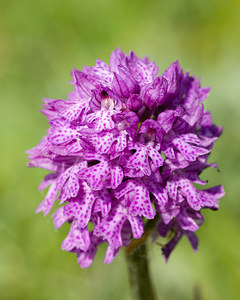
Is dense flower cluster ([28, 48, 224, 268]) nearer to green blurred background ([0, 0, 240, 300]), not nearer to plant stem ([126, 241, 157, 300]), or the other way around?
plant stem ([126, 241, 157, 300])

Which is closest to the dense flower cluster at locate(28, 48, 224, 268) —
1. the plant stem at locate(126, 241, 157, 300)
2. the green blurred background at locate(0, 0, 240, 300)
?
the plant stem at locate(126, 241, 157, 300)

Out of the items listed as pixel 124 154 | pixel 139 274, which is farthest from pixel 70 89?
pixel 124 154

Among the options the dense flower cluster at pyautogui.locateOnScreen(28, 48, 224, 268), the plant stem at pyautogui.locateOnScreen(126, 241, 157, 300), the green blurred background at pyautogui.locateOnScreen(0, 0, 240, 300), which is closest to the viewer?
the dense flower cluster at pyautogui.locateOnScreen(28, 48, 224, 268)

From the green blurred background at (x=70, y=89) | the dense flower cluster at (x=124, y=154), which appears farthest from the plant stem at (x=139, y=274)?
the dense flower cluster at (x=124, y=154)

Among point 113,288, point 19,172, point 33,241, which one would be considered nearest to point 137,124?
point 113,288

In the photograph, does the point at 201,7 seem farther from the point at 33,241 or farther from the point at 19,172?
the point at 33,241
